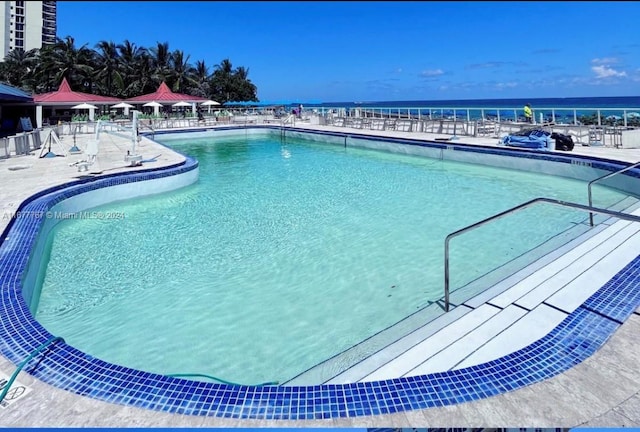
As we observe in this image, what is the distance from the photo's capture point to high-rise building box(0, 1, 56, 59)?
2402 inches

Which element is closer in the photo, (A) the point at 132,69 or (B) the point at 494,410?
(B) the point at 494,410

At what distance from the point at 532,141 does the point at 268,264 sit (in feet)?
27.3

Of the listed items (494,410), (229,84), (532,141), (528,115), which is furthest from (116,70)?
(494,410)

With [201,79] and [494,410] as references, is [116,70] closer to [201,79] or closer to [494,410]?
[201,79]

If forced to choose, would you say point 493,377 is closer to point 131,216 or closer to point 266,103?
point 131,216

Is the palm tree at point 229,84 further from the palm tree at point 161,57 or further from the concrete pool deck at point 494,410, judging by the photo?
the concrete pool deck at point 494,410

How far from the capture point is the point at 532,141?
10.4 meters

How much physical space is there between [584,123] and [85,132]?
62.6 ft

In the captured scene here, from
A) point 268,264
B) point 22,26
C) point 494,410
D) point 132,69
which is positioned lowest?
point 494,410

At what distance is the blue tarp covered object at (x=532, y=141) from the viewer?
33.3 ft

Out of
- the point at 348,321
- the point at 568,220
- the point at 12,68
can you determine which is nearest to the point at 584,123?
the point at 568,220

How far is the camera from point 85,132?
62.6ft

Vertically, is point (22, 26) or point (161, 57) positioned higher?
point (22, 26)

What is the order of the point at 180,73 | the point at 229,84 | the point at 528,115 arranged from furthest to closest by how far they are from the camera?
the point at 229,84, the point at 180,73, the point at 528,115
